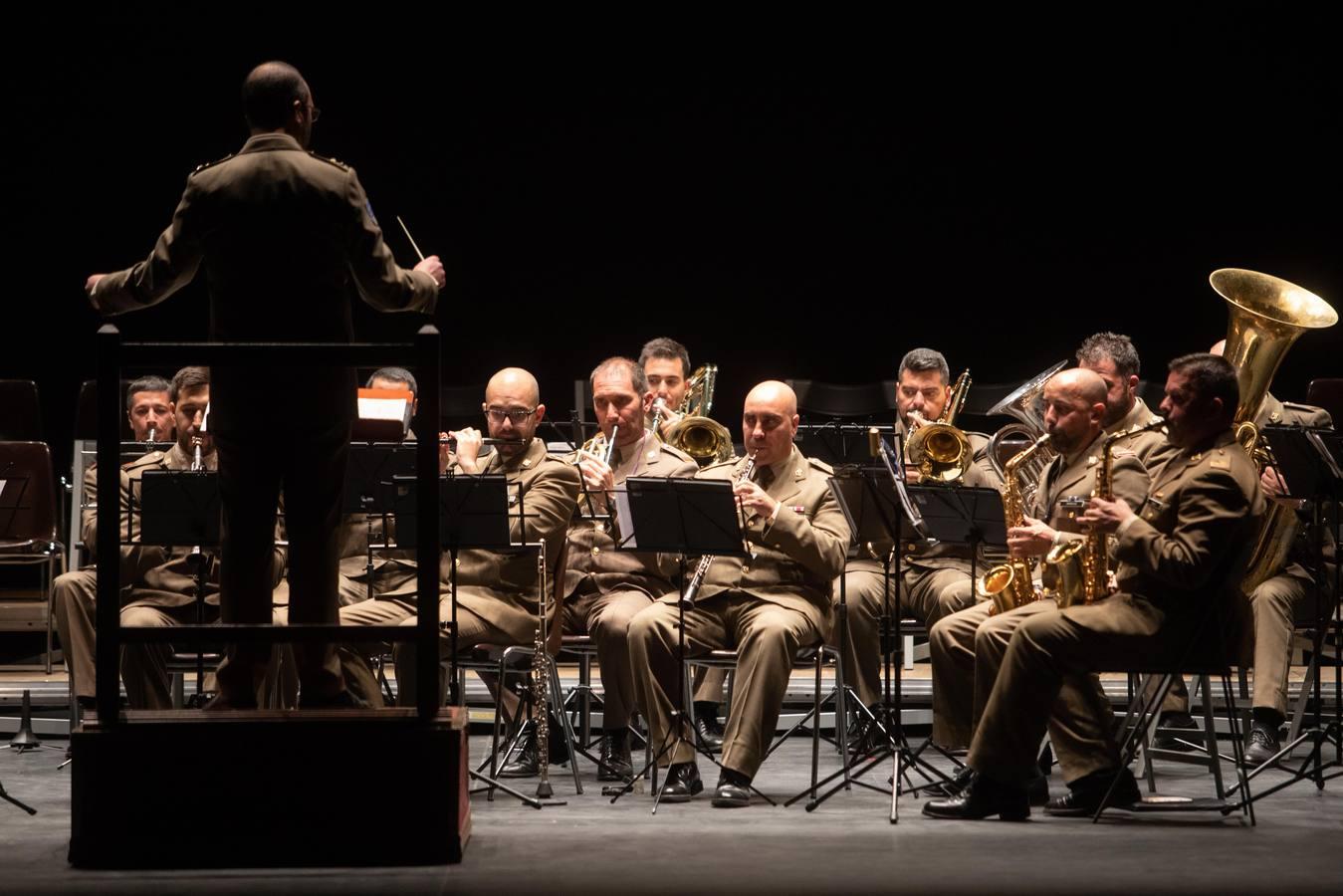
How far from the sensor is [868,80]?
27.5 feet

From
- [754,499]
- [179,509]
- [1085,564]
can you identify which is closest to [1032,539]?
[1085,564]

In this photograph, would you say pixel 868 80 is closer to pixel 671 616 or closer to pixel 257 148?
pixel 671 616

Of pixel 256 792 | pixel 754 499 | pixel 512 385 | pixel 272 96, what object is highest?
pixel 272 96

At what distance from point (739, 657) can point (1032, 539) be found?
92 centimetres

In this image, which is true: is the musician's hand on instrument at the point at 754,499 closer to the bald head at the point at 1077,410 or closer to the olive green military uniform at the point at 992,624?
the olive green military uniform at the point at 992,624

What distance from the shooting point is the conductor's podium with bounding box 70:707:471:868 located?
3.44m

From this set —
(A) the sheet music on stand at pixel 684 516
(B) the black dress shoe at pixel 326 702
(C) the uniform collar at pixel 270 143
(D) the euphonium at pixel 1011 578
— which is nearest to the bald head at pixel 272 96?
(C) the uniform collar at pixel 270 143

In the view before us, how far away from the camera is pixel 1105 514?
4203 millimetres

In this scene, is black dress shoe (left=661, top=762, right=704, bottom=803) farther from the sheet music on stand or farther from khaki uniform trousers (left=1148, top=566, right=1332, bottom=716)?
khaki uniform trousers (left=1148, top=566, right=1332, bottom=716)

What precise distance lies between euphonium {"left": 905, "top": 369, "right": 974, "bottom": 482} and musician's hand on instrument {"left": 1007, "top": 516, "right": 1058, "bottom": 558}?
52.5 inches

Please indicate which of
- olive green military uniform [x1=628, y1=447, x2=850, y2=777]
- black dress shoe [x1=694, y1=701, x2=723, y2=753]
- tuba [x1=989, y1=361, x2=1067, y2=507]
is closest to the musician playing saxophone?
tuba [x1=989, y1=361, x2=1067, y2=507]

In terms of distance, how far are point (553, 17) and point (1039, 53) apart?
8.07 feet

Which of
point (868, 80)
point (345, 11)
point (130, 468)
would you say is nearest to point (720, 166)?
point (868, 80)

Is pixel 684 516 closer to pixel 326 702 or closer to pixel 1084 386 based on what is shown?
pixel 326 702
